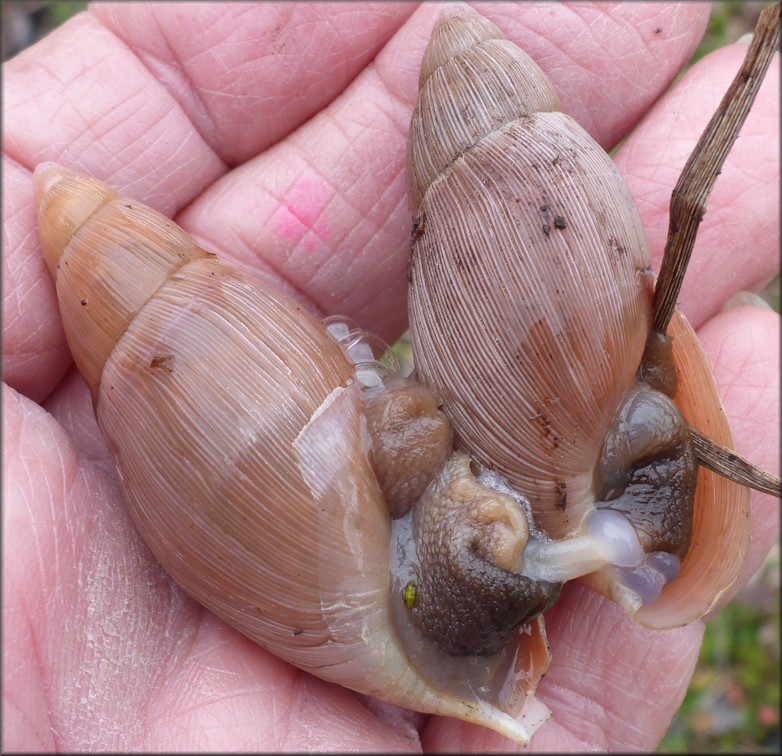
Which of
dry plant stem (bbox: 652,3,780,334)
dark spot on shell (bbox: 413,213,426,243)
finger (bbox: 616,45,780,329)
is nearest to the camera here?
dry plant stem (bbox: 652,3,780,334)

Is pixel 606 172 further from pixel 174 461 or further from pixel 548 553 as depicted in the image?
pixel 174 461

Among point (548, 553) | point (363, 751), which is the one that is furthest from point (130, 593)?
point (548, 553)

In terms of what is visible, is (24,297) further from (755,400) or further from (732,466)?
(755,400)

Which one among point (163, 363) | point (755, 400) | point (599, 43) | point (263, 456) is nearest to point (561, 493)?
point (263, 456)

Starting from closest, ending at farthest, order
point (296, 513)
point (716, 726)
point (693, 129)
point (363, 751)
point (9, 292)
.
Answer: point (296, 513) < point (363, 751) < point (9, 292) < point (693, 129) < point (716, 726)

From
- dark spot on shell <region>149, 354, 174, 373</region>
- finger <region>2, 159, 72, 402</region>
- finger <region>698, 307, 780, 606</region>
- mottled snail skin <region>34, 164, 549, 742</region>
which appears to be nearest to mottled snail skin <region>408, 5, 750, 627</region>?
mottled snail skin <region>34, 164, 549, 742</region>

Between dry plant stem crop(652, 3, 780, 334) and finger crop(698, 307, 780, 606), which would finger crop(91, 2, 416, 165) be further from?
finger crop(698, 307, 780, 606)
